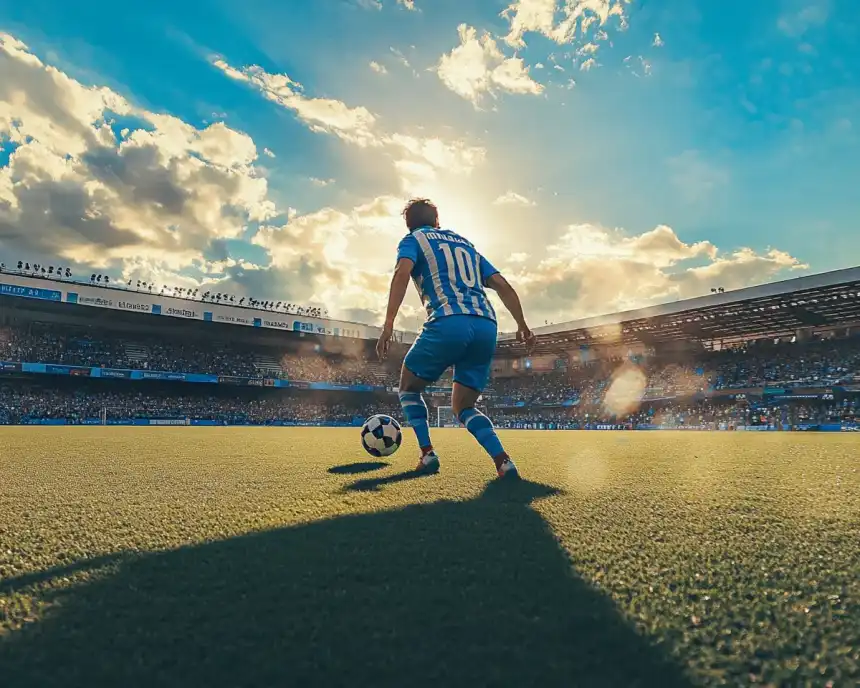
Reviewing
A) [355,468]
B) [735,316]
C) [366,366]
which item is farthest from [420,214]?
[366,366]

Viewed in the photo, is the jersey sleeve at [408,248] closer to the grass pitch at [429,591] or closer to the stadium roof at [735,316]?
the grass pitch at [429,591]

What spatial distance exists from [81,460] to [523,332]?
4690 mm

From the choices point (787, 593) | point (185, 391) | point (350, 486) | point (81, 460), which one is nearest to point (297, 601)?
point (787, 593)

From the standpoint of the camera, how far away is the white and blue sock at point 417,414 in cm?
412

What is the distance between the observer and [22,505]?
106 inches

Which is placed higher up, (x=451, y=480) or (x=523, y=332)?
(x=523, y=332)

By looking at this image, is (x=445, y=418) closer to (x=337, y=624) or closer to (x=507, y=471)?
(x=507, y=471)

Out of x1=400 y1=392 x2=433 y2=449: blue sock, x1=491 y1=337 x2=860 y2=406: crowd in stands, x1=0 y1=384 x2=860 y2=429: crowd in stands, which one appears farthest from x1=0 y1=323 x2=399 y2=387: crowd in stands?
x1=400 y1=392 x2=433 y2=449: blue sock

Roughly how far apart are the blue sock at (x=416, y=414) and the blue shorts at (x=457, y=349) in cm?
32

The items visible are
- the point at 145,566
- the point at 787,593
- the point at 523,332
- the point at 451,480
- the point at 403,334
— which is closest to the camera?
the point at 787,593

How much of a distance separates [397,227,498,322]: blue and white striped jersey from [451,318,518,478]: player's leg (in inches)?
6.2

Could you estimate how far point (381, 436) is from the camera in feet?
17.6

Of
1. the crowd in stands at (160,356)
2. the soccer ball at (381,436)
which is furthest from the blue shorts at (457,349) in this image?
the crowd in stands at (160,356)

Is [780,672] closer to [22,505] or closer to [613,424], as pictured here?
[22,505]
